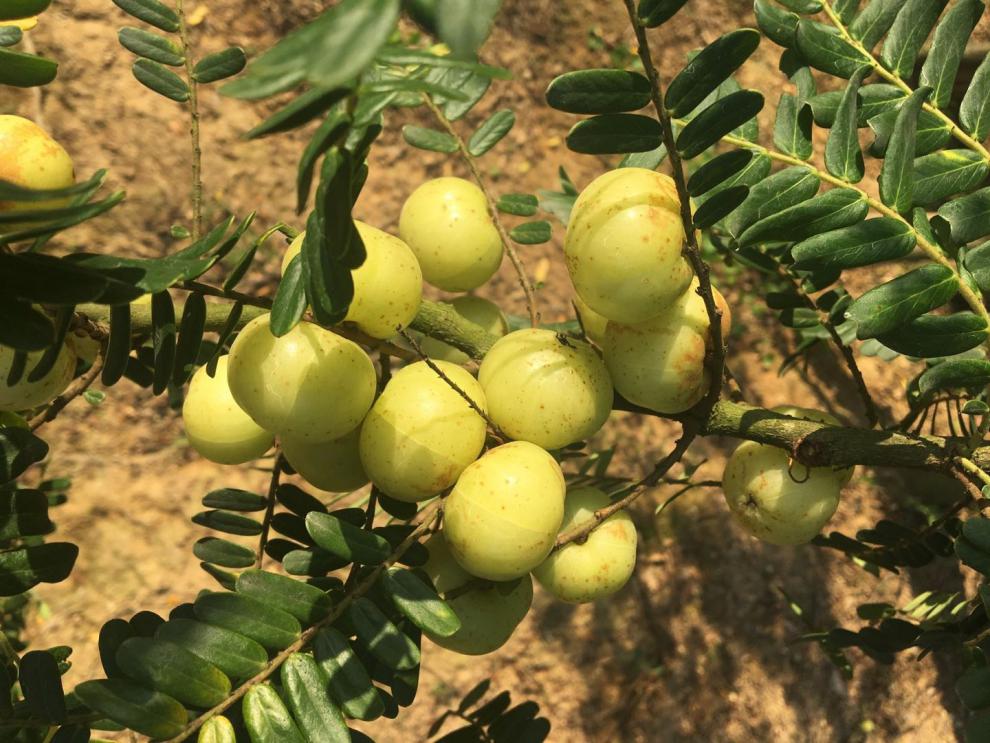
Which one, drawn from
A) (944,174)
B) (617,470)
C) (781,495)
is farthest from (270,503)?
(617,470)

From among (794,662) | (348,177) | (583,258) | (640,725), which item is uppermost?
(348,177)

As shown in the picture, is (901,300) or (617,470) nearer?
(901,300)

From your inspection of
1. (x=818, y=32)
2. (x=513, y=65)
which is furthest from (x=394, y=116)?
(x=818, y=32)

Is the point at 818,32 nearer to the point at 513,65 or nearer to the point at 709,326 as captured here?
the point at 709,326

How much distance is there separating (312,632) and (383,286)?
0.49 m

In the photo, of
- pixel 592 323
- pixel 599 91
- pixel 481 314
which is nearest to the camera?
pixel 599 91

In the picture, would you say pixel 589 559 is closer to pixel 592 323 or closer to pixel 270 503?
pixel 592 323

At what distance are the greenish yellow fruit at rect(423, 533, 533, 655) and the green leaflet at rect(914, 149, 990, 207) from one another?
89 centimetres

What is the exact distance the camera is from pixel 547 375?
49.9 inches

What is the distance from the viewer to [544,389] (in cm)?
126

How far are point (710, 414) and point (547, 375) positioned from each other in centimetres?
33

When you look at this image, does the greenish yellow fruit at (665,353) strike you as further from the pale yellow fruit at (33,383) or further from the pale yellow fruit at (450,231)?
the pale yellow fruit at (33,383)

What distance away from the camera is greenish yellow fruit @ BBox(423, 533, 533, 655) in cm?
136

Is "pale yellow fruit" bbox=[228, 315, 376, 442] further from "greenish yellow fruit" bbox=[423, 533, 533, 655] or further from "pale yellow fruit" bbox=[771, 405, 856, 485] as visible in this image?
"pale yellow fruit" bbox=[771, 405, 856, 485]
